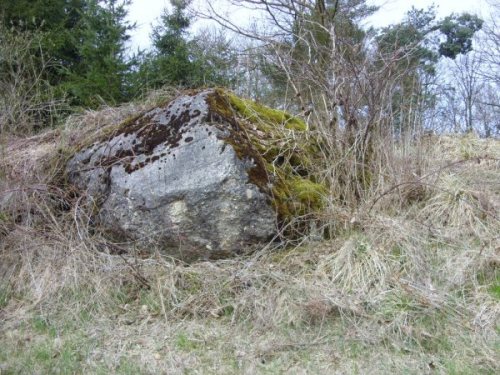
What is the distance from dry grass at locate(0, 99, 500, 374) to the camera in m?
3.23

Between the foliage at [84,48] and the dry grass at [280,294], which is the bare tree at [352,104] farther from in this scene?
Answer: the foliage at [84,48]

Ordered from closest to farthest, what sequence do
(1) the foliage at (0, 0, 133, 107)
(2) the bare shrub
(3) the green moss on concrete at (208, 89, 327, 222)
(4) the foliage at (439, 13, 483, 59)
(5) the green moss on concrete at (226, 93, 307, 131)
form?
(3) the green moss on concrete at (208, 89, 327, 222) → (5) the green moss on concrete at (226, 93, 307, 131) → (2) the bare shrub → (1) the foliage at (0, 0, 133, 107) → (4) the foliage at (439, 13, 483, 59)

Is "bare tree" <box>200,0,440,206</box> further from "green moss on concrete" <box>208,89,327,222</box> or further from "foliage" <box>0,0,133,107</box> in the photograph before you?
"foliage" <box>0,0,133,107</box>

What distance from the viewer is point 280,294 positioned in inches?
150

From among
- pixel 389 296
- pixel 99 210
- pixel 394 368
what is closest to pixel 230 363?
pixel 394 368

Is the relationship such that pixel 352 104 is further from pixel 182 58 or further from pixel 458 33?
pixel 458 33

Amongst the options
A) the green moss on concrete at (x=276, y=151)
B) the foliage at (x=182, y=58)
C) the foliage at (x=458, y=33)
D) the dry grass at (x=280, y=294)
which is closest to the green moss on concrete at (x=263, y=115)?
the green moss on concrete at (x=276, y=151)

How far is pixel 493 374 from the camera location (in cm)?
284

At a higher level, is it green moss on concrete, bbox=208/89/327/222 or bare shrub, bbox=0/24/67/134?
bare shrub, bbox=0/24/67/134

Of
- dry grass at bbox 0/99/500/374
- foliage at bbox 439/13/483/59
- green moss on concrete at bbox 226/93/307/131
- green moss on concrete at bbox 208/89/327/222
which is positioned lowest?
dry grass at bbox 0/99/500/374

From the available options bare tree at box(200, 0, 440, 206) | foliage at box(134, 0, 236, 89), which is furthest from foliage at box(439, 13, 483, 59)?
bare tree at box(200, 0, 440, 206)

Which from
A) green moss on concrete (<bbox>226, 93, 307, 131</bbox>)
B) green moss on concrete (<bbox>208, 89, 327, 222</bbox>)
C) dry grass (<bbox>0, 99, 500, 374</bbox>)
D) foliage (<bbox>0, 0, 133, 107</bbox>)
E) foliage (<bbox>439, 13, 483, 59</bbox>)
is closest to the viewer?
dry grass (<bbox>0, 99, 500, 374</bbox>)

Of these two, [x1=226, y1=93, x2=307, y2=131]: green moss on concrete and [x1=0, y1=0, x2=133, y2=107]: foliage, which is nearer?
[x1=226, y1=93, x2=307, y2=131]: green moss on concrete

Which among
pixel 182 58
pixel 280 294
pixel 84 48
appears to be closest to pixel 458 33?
pixel 182 58
